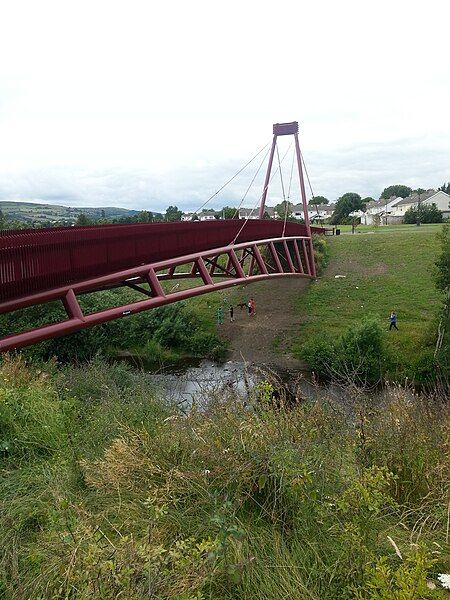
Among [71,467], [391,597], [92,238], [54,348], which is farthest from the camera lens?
[54,348]

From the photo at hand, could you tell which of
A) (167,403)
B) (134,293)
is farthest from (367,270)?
(167,403)

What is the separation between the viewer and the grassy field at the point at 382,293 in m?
17.5

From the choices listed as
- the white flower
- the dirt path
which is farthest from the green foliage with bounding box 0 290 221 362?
the white flower

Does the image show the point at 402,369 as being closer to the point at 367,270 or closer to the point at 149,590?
the point at 367,270

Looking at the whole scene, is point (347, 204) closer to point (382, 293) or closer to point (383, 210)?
point (382, 293)

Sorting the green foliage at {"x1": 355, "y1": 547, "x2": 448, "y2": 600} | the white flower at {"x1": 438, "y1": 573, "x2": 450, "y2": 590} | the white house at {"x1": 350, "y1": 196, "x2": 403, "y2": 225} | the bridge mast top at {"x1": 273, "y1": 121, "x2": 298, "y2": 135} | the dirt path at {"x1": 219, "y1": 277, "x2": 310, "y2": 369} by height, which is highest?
the bridge mast top at {"x1": 273, "y1": 121, "x2": 298, "y2": 135}

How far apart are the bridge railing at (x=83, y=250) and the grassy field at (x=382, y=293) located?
9.04 m

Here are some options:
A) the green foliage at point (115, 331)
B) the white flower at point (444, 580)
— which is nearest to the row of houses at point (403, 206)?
the green foliage at point (115, 331)

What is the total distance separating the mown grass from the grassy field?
41.1 feet

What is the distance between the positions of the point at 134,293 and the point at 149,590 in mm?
22907

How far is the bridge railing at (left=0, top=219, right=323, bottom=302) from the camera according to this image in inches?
269

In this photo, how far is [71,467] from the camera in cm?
409

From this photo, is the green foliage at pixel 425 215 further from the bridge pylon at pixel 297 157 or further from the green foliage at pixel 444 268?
the green foliage at pixel 444 268

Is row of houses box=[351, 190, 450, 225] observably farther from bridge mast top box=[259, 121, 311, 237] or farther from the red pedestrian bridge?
the red pedestrian bridge
